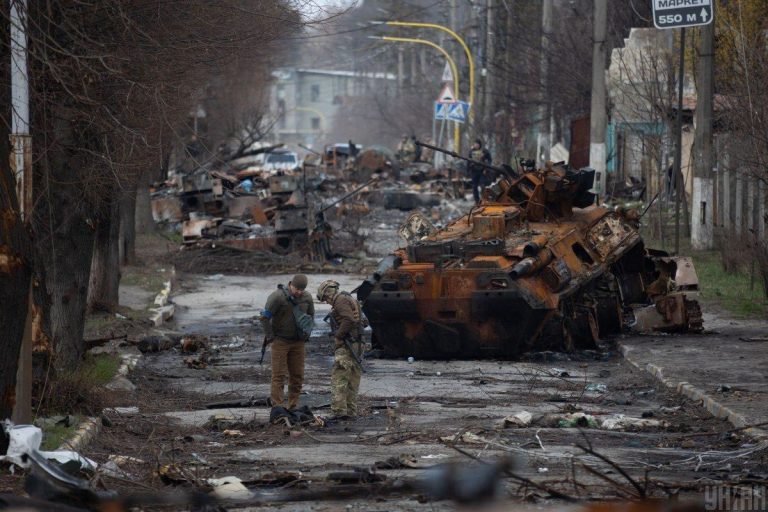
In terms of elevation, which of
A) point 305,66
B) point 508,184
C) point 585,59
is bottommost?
point 508,184

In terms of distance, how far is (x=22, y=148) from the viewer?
37.7 feet

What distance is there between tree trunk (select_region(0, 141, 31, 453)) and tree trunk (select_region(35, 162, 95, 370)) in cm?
365

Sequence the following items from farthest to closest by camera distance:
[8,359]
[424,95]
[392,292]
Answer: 1. [424,95]
2. [392,292]
3. [8,359]

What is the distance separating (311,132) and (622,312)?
128 metres

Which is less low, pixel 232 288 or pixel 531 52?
pixel 531 52

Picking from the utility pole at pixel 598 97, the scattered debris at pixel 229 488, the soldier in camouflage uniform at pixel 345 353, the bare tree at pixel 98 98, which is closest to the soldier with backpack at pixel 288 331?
the soldier in camouflage uniform at pixel 345 353

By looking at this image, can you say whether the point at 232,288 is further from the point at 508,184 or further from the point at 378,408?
the point at 378,408

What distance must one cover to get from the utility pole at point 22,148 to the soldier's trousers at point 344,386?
3652mm

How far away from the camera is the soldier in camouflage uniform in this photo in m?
13.9

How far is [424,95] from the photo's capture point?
88688mm

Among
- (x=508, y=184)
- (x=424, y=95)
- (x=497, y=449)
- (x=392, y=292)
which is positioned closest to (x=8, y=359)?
(x=497, y=449)

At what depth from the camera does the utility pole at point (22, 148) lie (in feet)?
35.8

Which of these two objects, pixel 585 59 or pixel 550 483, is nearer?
pixel 550 483

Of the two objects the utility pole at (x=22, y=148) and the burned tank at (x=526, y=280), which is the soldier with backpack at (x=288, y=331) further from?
the burned tank at (x=526, y=280)
